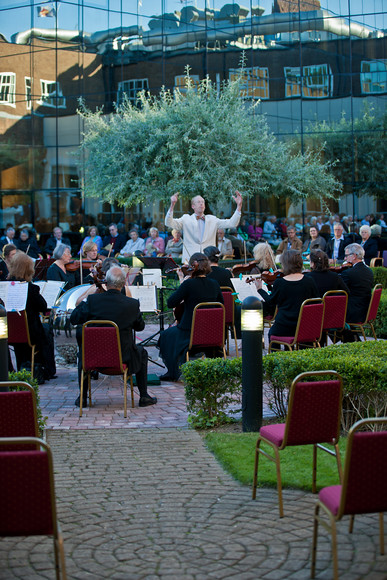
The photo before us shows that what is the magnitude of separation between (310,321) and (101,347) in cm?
234

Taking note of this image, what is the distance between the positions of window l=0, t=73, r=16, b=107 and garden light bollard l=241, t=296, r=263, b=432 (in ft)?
82.2

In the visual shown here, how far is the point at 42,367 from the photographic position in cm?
914

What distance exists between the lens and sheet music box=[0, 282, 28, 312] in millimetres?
8531

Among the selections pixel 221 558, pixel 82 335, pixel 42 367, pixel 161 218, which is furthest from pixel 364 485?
pixel 161 218

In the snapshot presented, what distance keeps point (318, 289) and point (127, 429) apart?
374 cm

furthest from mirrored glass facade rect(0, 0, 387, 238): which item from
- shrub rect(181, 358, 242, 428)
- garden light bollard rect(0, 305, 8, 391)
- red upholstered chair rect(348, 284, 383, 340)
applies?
garden light bollard rect(0, 305, 8, 391)

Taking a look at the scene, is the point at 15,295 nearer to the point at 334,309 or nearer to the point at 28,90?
the point at 334,309

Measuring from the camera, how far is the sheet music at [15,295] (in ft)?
28.0

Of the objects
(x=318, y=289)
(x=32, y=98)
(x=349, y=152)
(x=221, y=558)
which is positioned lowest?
(x=221, y=558)

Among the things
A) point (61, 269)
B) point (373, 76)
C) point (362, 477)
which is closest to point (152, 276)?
point (61, 269)

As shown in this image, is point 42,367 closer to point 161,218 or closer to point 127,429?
point 127,429

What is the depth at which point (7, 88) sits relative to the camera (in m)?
29.1

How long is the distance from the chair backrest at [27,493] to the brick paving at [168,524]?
1.82ft

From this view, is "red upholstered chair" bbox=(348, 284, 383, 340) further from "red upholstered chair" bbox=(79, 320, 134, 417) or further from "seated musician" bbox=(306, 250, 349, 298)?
"red upholstered chair" bbox=(79, 320, 134, 417)
